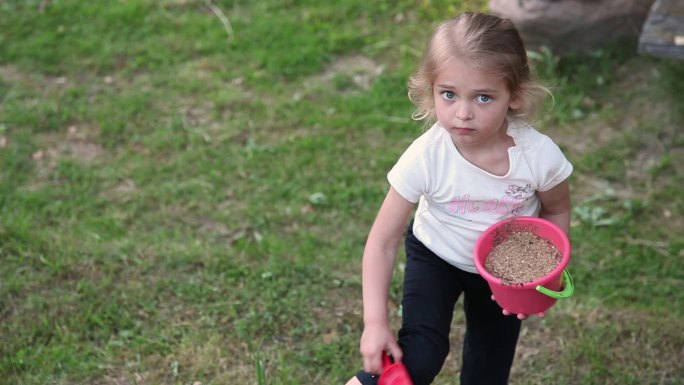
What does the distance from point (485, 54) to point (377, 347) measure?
31.4 inches

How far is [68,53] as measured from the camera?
5668mm

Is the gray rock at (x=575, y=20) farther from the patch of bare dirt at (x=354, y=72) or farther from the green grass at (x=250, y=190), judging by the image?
the patch of bare dirt at (x=354, y=72)

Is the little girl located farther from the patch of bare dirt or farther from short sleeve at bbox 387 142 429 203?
the patch of bare dirt

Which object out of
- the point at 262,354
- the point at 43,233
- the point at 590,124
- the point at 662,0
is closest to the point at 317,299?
the point at 262,354

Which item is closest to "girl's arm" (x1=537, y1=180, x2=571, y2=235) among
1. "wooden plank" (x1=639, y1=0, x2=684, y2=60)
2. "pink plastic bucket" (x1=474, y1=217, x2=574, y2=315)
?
"pink plastic bucket" (x1=474, y1=217, x2=574, y2=315)

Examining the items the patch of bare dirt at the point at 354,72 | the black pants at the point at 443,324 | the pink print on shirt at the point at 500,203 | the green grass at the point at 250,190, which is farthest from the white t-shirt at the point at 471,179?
the patch of bare dirt at the point at 354,72

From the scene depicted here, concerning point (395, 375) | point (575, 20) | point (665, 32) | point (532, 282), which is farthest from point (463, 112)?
point (575, 20)

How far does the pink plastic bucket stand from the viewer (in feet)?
7.26

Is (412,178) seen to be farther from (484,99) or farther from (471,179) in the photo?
(484,99)

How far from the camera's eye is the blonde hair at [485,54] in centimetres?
222

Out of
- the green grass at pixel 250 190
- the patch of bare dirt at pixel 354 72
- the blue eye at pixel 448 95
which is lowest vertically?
the patch of bare dirt at pixel 354 72

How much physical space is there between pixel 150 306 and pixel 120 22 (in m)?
3.01

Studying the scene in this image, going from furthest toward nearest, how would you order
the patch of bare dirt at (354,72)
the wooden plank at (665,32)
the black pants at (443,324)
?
the patch of bare dirt at (354,72)
the wooden plank at (665,32)
the black pants at (443,324)

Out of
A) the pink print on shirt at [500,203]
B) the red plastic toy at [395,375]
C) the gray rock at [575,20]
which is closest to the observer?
the red plastic toy at [395,375]
